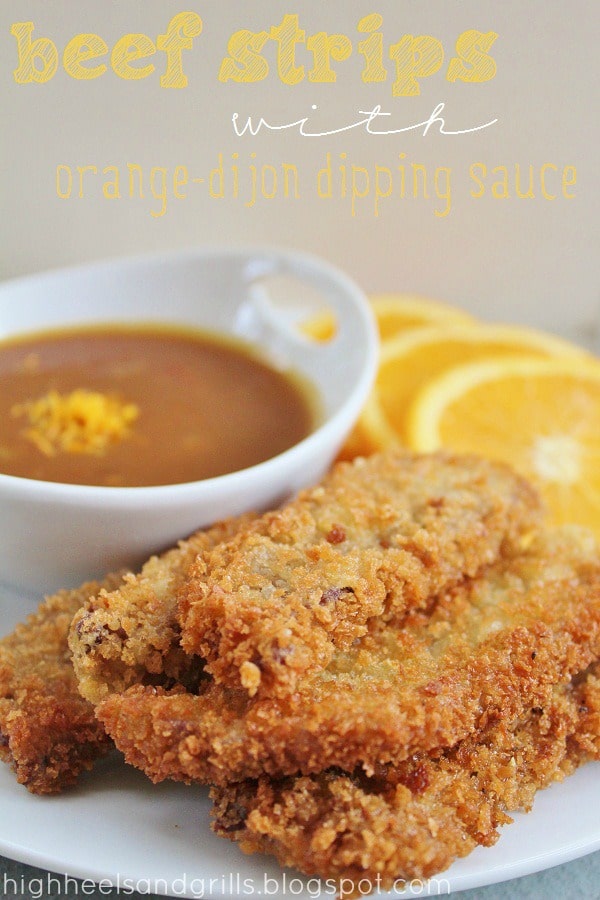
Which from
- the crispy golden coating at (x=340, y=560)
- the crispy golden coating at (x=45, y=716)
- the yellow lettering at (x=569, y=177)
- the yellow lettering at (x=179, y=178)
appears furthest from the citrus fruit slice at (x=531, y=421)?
the yellow lettering at (x=179, y=178)

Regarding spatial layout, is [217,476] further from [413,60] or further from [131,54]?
[413,60]

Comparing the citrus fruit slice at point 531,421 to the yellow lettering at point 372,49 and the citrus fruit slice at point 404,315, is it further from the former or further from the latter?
the yellow lettering at point 372,49

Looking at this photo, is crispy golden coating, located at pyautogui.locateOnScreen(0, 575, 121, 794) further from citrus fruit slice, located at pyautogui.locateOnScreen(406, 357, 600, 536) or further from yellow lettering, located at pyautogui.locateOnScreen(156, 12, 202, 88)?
yellow lettering, located at pyautogui.locateOnScreen(156, 12, 202, 88)

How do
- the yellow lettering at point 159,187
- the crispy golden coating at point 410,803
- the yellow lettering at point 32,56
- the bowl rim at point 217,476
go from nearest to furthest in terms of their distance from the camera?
the crispy golden coating at point 410,803, the bowl rim at point 217,476, the yellow lettering at point 32,56, the yellow lettering at point 159,187

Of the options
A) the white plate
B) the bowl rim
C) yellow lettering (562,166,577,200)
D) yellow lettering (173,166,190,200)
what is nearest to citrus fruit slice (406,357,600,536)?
the bowl rim

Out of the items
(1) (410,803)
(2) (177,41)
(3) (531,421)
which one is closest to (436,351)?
(3) (531,421)

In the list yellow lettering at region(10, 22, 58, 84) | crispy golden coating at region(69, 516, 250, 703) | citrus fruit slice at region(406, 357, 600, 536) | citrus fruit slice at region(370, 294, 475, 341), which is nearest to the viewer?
crispy golden coating at region(69, 516, 250, 703)

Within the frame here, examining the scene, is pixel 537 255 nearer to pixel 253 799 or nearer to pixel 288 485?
pixel 288 485
